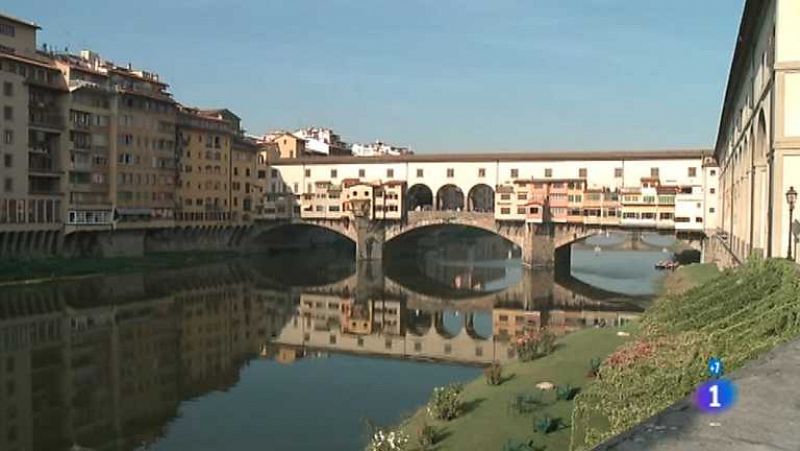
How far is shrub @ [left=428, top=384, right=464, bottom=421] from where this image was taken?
14977mm

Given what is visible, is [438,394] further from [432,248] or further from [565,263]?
[432,248]

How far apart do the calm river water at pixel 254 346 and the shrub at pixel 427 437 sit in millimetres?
2838

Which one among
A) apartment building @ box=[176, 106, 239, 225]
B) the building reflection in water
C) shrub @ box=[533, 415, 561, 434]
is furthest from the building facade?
apartment building @ box=[176, 106, 239, 225]

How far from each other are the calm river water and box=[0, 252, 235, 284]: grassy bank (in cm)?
146

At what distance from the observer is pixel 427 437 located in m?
13.5

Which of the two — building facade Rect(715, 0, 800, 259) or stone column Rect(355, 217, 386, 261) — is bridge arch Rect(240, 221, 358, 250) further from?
building facade Rect(715, 0, 800, 259)

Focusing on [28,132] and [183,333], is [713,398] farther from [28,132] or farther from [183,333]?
[28,132]

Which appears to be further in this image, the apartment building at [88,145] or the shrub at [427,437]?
the apartment building at [88,145]

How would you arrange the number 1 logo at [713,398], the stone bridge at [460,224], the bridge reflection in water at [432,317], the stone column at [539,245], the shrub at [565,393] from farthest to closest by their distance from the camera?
the stone bridge at [460,224] → the stone column at [539,245] → the bridge reflection in water at [432,317] → the shrub at [565,393] → the number 1 logo at [713,398]

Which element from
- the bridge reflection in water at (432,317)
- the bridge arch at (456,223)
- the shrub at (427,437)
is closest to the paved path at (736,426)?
the shrub at (427,437)

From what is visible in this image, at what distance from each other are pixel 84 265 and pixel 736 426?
4769 centimetres

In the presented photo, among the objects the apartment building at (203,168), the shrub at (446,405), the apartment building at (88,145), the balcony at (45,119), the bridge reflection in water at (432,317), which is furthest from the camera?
the apartment building at (203,168)

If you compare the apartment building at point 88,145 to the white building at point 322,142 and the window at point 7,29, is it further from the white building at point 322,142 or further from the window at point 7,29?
the white building at point 322,142

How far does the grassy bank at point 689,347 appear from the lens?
30.9ft
